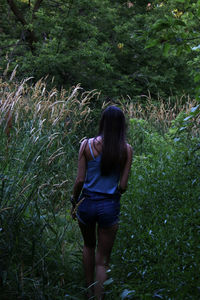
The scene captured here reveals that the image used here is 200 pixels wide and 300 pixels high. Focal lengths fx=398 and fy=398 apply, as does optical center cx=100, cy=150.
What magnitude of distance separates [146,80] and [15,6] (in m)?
5.33

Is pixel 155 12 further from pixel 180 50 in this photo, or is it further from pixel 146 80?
pixel 180 50

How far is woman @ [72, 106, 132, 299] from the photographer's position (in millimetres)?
3658

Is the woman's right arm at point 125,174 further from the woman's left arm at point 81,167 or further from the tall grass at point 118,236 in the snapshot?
the tall grass at point 118,236

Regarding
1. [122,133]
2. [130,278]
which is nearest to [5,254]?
[130,278]

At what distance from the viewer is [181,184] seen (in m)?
5.11

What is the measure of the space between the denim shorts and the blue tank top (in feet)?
0.17

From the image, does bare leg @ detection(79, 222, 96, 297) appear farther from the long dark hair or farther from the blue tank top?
the long dark hair

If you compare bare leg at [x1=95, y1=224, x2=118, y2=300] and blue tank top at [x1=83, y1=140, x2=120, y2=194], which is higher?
blue tank top at [x1=83, y1=140, x2=120, y2=194]

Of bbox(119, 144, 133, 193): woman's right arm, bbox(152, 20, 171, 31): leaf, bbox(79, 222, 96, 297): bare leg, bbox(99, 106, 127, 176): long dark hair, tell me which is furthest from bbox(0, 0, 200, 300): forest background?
bbox(119, 144, 133, 193): woman's right arm

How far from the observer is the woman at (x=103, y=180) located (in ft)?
12.0

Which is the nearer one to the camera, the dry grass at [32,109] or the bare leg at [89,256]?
the bare leg at [89,256]

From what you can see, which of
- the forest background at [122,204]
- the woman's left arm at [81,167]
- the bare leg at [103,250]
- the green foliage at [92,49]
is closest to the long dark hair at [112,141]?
the woman's left arm at [81,167]

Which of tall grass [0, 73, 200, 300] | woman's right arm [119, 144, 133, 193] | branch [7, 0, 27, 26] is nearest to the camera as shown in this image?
tall grass [0, 73, 200, 300]

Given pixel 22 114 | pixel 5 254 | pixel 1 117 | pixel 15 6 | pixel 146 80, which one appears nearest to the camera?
pixel 5 254
